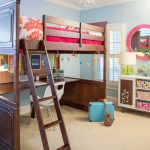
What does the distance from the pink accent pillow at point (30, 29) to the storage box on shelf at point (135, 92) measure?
247cm

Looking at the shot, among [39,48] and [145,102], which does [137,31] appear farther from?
[39,48]

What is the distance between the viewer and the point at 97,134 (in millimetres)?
3510

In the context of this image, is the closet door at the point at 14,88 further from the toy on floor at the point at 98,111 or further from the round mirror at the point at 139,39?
the round mirror at the point at 139,39

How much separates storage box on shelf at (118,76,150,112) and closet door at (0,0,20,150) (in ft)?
9.09

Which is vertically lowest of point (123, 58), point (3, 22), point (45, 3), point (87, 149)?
point (87, 149)

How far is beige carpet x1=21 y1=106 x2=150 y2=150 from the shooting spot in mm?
3078

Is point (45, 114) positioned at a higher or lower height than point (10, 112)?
lower

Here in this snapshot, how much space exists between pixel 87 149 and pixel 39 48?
156 cm

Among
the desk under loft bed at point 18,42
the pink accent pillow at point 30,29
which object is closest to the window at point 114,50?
the desk under loft bed at point 18,42

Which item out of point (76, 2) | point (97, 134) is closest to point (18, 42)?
point (97, 134)

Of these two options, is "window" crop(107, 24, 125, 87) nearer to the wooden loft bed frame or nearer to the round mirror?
the round mirror

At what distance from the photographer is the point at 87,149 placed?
296 centimetres

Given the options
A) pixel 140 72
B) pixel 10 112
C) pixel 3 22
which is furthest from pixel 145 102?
pixel 3 22

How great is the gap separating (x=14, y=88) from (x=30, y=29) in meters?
0.79
